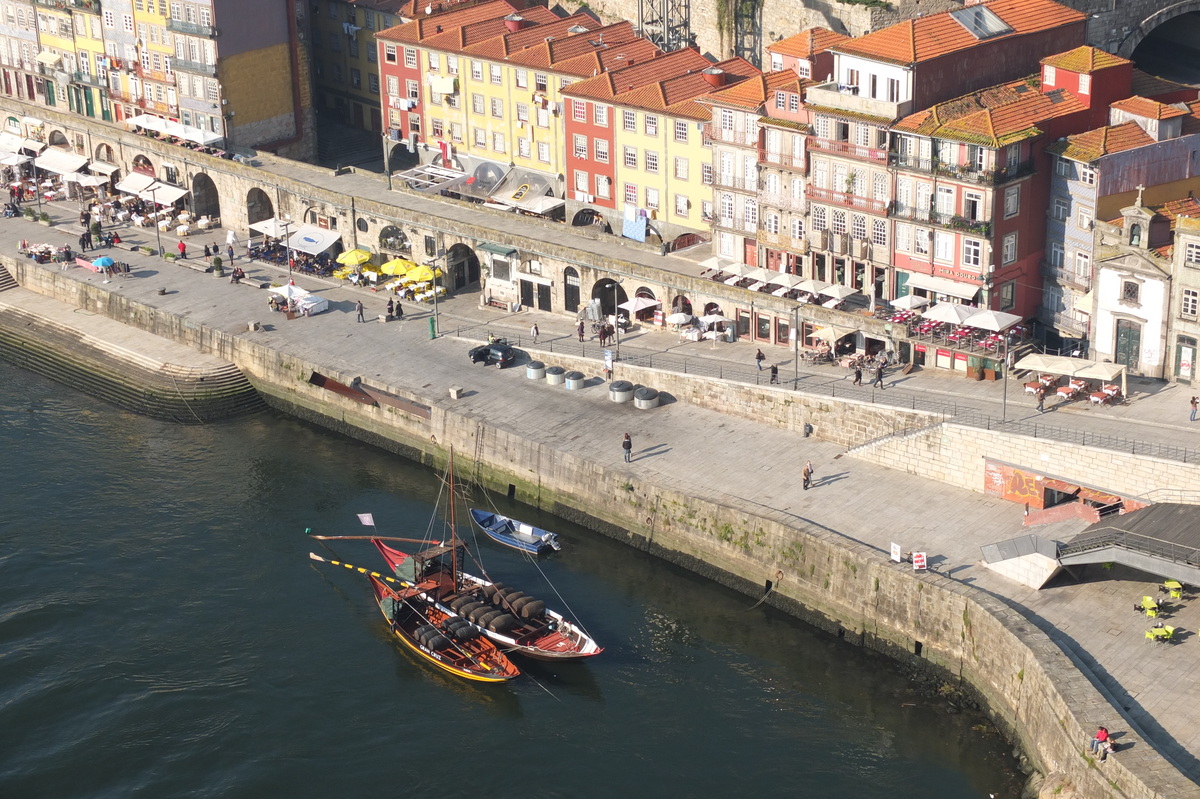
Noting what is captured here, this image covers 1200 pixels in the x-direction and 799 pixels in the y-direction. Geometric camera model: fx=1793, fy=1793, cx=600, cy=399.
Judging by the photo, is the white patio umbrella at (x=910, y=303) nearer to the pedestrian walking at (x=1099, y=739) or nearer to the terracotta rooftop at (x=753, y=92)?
the terracotta rooftop at (x=753, y=92)

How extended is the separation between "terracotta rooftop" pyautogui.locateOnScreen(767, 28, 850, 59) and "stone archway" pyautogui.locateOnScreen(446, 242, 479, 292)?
2408cm

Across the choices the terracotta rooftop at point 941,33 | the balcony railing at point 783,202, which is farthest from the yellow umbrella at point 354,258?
the terracotta rooftop at point 941,33

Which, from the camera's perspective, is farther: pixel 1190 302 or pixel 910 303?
pixel 910 303

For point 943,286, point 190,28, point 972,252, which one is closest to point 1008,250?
point 972,252

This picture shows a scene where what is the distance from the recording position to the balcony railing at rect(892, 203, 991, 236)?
93438mm

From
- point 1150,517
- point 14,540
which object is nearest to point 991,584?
point 1150,517

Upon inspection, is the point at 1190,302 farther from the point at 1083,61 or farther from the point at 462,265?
the point at 462,265

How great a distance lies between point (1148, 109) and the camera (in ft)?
312

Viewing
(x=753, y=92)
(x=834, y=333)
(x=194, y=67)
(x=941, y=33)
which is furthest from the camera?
(x=194, y=67)

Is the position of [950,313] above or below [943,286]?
below

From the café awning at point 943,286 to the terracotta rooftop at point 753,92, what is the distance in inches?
554

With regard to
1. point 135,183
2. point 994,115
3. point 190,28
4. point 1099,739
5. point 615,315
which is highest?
point 994,115

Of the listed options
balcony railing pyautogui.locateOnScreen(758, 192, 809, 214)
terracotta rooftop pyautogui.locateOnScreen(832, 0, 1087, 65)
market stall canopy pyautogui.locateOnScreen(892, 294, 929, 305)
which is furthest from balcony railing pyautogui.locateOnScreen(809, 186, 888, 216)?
terracotta rooftop pyautogui.locateOnScreen(832, 0, 1087, 65)

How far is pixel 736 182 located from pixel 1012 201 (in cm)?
1814
